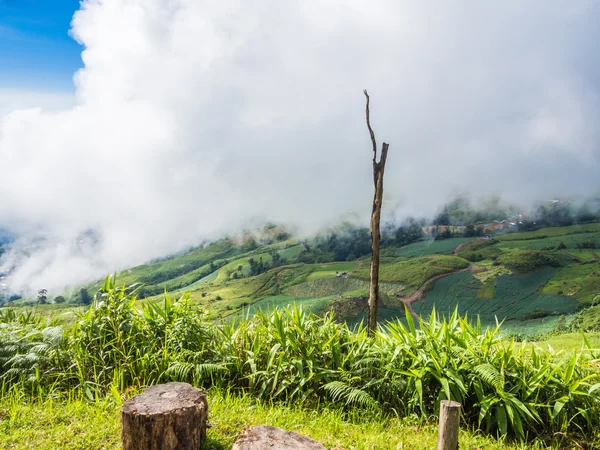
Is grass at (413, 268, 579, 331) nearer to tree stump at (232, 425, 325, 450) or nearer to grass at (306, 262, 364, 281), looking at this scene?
grass at (306, 262, 364, 281)

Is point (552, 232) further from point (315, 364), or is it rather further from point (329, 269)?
point (315, 364)

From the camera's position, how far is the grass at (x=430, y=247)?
140ft

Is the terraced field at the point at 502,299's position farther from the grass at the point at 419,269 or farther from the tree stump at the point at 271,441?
the tree stump at the point at 271,441

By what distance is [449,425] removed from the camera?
91.2 inches

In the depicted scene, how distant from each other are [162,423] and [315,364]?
192 centimetres

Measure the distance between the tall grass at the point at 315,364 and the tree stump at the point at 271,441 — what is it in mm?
1293

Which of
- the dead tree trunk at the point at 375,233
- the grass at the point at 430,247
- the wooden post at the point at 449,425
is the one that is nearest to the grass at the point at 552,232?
the grass at the point at 430,247

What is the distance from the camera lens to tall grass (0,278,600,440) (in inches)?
146

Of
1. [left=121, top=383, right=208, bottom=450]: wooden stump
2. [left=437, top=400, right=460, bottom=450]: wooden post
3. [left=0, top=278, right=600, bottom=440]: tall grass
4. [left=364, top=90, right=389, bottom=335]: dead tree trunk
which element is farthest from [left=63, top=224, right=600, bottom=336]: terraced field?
[left=437, top=400, right=460, bottom=450]: wooden post

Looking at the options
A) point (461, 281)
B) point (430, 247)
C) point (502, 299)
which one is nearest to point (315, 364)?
point (502, 299)

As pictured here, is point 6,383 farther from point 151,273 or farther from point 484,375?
point 151,273

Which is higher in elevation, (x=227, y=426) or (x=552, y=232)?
(x=552, y=232)

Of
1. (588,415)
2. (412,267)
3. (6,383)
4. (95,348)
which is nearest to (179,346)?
(95,348)

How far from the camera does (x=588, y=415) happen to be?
361 centimetres
